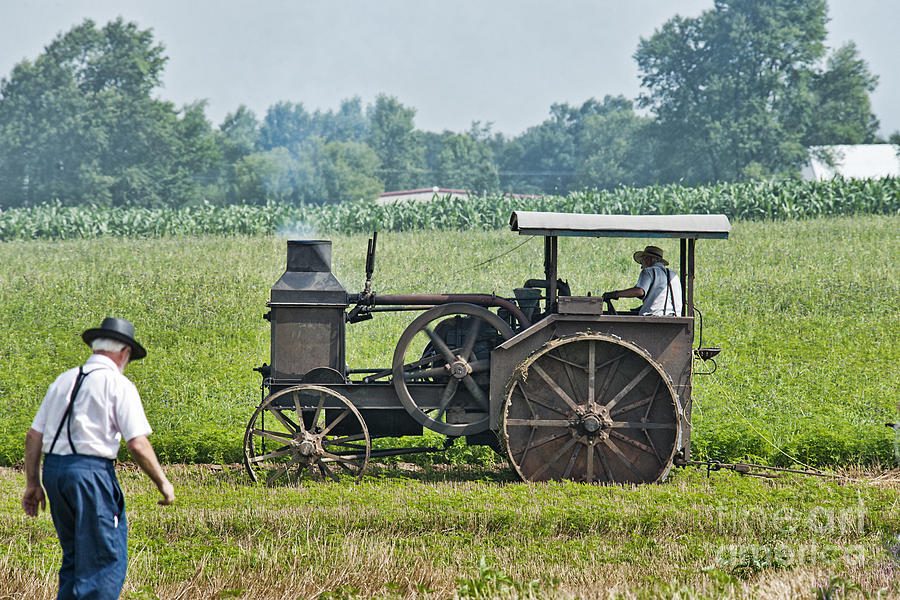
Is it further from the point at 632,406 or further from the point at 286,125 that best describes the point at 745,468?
the point at 286,125

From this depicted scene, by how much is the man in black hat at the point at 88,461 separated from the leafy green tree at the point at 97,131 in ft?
183

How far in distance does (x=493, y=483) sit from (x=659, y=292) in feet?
8.41

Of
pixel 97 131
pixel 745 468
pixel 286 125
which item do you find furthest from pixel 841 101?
pixel 286 125

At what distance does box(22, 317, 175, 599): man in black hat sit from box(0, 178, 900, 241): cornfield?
1157 inches

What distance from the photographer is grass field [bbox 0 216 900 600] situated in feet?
22.3

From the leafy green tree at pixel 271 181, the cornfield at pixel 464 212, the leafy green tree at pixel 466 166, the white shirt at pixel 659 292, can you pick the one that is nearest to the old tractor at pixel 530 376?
the white shirt at pixel 659 292

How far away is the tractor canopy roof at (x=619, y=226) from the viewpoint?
9.99 meters

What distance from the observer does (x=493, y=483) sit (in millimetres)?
10141

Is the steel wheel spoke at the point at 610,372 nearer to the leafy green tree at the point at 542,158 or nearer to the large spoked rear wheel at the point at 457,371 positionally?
the large spoked rear wheel at the point at 457,371

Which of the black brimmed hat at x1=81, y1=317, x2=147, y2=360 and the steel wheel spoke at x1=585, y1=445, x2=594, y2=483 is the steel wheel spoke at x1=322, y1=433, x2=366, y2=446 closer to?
the steel wheel spoke at x1=585, y1=445, x2=594, y2=483

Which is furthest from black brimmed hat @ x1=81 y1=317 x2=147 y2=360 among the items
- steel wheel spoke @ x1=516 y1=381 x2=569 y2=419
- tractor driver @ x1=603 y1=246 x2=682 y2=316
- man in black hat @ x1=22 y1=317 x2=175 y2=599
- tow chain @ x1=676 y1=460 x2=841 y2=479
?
tow chain @ x1=676 y1=460 x2=841 y2=479

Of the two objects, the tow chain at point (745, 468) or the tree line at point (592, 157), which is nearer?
the tow chain at point (745, 468)

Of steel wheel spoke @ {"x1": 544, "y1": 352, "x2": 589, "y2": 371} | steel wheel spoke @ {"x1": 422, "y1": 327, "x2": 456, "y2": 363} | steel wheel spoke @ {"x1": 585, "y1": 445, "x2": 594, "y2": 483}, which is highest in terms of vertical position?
steel wheel spoke @ {"x1": 422, "y1": 327, "x2": 456, "y2": 363}

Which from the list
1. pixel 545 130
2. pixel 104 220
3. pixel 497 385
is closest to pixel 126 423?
pixel 497 385
